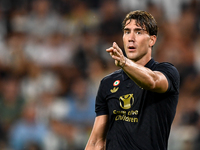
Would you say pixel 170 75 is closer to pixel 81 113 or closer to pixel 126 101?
pixel 126 101

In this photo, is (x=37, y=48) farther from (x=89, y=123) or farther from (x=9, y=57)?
(x=89, y=123)

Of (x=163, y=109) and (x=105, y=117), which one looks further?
(x=105, y=117)

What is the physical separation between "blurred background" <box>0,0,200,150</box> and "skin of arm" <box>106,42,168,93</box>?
3.29 metres

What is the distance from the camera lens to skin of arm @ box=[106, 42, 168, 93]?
8.07 feet

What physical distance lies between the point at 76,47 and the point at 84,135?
1.93 meters

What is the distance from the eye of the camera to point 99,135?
3.36 meters

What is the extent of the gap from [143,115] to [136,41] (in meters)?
0.65

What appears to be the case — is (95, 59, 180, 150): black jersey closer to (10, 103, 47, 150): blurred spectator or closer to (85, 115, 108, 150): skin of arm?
(85, 115, 108, 150): skin of arm

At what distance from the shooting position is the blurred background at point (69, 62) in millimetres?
6324

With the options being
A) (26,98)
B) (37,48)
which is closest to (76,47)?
(37,48)

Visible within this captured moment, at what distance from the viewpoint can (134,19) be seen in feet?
10.6

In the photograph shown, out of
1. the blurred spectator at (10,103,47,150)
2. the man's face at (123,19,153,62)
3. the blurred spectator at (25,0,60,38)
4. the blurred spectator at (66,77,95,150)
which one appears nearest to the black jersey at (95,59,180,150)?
the man's face at (123,19,153,62)

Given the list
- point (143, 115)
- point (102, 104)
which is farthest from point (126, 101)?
point (102, 104)

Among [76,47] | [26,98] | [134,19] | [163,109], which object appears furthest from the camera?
[76,47]
